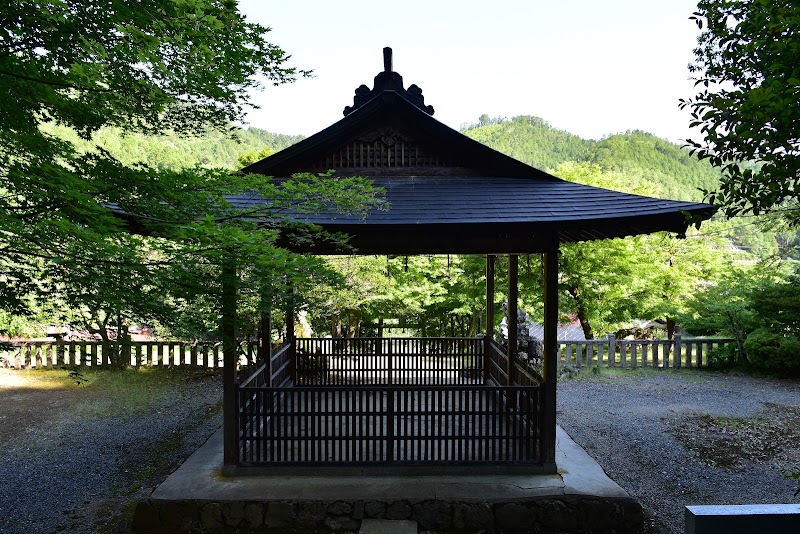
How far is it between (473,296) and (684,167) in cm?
4876

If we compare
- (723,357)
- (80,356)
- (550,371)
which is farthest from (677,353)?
(80,356)

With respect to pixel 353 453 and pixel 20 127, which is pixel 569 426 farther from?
pixel 20 127

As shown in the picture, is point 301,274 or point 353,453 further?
point 353,453

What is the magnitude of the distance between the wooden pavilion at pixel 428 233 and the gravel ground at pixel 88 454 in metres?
1.41

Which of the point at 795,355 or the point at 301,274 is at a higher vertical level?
the point at 301,274

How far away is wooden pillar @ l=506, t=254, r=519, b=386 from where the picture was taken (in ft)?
22.8

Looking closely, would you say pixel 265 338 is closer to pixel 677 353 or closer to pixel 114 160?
pixel 114 160

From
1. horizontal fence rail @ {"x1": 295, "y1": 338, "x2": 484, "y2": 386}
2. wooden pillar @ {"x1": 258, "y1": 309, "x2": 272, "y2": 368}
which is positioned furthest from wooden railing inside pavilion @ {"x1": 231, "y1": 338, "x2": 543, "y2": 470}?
wooden pillar @ {"x1": 258, "y1": 309, "x2": 272, "y2": 368}

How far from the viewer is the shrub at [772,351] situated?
11359 mm

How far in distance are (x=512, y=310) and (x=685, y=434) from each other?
361cm

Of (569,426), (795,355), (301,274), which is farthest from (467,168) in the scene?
(795,355)

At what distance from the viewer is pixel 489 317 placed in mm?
8820

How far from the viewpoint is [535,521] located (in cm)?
497

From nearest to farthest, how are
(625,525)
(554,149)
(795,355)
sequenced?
1. (625,525)
2. (795,355)
3. (554,149)
